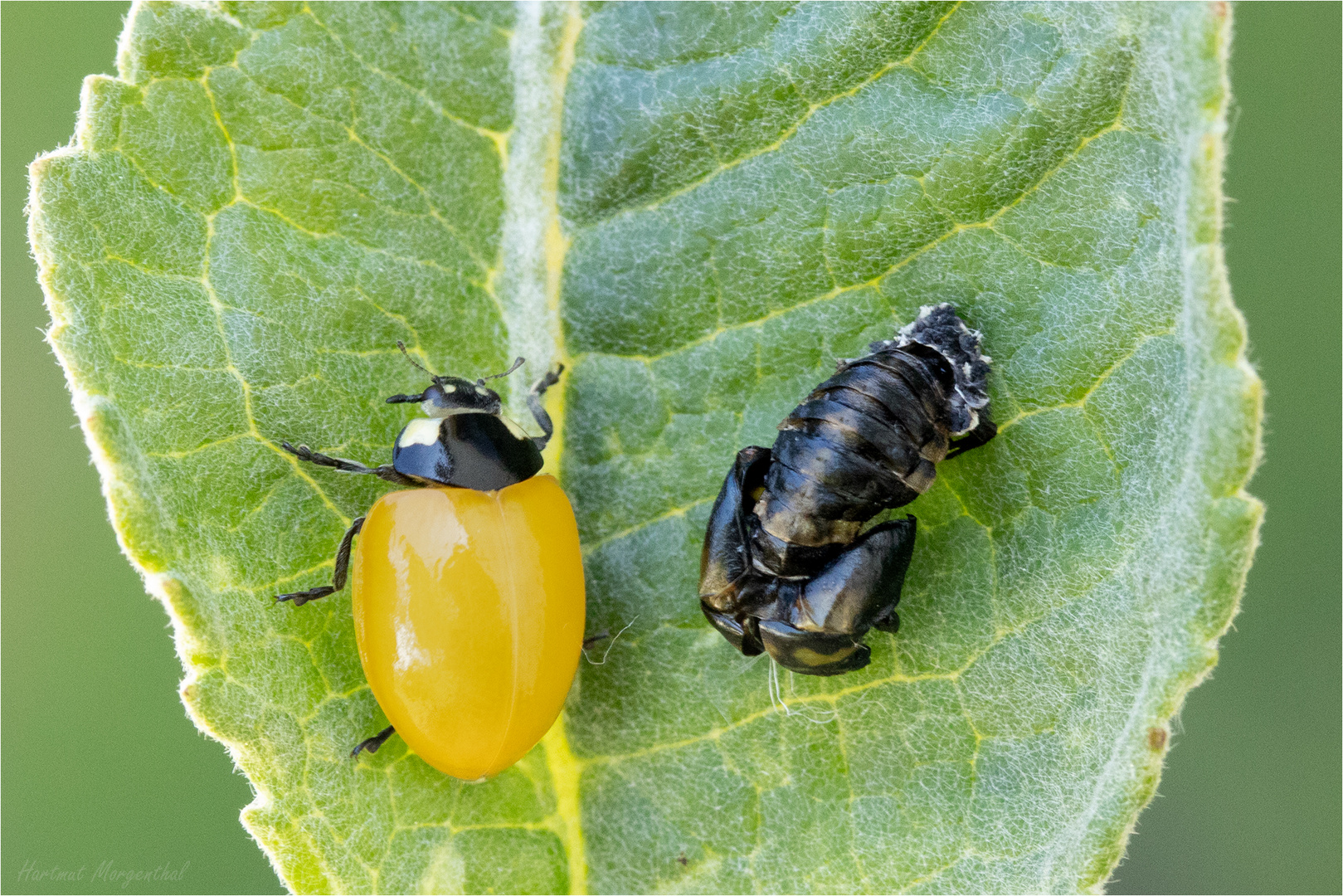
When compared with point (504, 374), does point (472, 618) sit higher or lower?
lower

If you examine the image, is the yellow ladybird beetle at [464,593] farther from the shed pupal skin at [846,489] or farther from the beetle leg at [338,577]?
the shed pupal skin at [846,489]

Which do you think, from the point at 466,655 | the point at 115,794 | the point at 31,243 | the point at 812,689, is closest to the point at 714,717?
the point at 812,689

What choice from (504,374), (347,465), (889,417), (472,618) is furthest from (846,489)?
(347,465)

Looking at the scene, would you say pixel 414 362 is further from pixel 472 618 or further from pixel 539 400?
pixel 472 618

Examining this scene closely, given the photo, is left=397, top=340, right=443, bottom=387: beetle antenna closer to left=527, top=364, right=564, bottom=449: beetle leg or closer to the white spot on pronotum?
the white spot on pronotum

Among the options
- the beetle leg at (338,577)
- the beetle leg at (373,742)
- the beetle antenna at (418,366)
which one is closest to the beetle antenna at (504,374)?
the beetle antenna at (418,366)

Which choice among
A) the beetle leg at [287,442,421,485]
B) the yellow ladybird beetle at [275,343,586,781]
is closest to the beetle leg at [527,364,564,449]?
the yellow ladybird beetle at [275,343,586,781]
